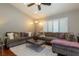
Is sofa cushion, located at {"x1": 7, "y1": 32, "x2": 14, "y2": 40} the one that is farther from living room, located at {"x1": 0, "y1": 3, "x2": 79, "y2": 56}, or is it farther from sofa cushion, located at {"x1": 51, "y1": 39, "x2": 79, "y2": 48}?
sofa cushion, located at {"x1": 51, "y1": 39, "x2": 79, "y2": 48}

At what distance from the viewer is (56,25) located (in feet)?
4.84

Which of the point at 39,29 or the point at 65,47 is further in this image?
the point at 39,29

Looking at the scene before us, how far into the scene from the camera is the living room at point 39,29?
4.59 feet

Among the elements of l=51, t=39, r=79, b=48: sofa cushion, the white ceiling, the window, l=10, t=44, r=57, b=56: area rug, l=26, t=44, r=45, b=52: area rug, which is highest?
the white ceiling

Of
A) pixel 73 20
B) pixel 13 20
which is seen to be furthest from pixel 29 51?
pixel 73 20

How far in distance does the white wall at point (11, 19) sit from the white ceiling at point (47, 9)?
0.09 m

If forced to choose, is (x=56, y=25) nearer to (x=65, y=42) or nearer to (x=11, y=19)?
(x=65, y=42)

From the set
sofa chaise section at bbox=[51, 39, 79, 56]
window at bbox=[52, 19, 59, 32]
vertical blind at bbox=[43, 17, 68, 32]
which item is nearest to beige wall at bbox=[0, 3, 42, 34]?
vertical blind at bbox=[43, 17, 68, 32]

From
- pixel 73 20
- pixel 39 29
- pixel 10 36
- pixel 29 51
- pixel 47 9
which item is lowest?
pixel 29 51

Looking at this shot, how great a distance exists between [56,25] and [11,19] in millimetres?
772

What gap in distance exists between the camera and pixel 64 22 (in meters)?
1.42

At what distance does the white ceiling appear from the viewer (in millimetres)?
1401

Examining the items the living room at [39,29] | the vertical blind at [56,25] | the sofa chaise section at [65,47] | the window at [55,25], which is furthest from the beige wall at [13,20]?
the sofa chaise section at [65,47]

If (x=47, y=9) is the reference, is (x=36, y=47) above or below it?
below
